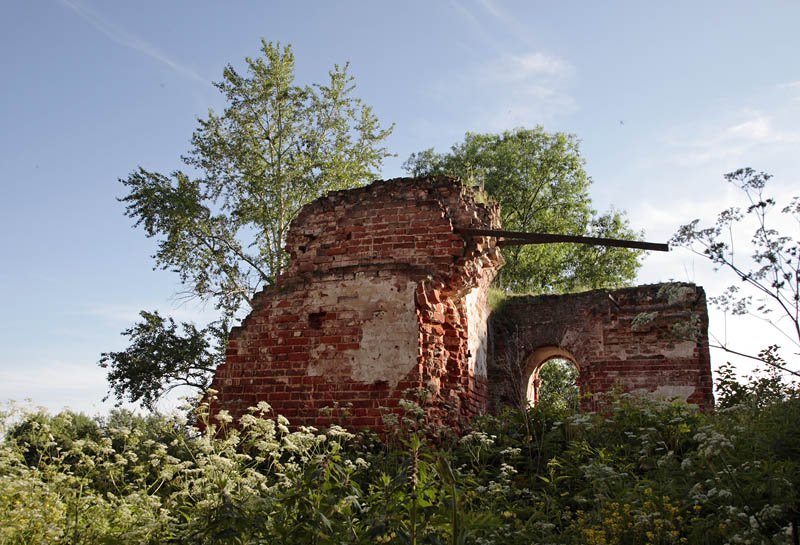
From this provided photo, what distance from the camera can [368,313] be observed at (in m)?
6.86

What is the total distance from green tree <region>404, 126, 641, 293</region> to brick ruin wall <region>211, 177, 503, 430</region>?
15418 mm

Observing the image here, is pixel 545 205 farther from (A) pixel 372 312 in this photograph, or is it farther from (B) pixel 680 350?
(A) pixel 372 312

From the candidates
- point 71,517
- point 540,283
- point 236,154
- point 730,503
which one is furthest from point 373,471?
point 540,283

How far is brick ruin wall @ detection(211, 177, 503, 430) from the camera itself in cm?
665

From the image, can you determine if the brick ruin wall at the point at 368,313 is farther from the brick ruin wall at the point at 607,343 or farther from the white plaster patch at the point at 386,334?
the brick ruin wall at the point at 607,343

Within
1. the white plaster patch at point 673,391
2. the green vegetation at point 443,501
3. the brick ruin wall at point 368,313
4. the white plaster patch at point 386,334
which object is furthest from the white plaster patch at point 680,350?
the white plaster patch at point 386,334

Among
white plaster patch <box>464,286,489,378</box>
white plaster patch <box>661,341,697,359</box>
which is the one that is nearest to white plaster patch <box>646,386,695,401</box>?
white plaster patch <box>661,341,697,359</box>

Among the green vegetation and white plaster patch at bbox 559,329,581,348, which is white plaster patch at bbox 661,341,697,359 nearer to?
white plaster patch at bbox 559,329,581,348

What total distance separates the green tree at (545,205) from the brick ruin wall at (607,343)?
10348 millimetres

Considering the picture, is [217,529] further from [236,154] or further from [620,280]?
[620,280]

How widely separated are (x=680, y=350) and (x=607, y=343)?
1235 mm

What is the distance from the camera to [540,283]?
74.9 ft

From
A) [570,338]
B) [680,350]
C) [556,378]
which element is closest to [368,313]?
[570,338]

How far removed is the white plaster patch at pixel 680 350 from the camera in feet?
33.6
